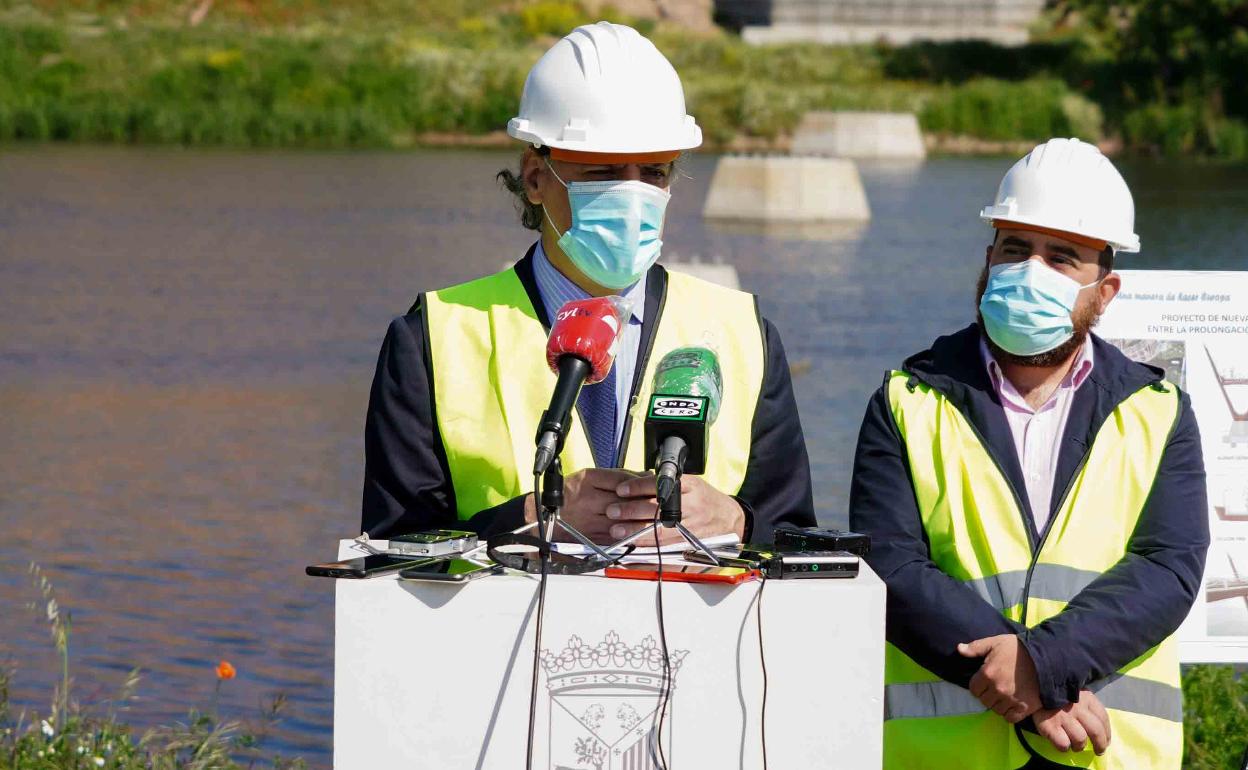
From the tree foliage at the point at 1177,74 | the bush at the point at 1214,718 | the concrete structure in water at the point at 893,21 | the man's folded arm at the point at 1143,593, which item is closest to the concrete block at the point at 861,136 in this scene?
the tree foliage at the point at 1177,74

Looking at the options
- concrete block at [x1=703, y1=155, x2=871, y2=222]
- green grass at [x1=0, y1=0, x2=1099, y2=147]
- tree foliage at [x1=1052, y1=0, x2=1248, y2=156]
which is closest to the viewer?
concrete block at [x1=703, y1=155, x2=871, y2=222]

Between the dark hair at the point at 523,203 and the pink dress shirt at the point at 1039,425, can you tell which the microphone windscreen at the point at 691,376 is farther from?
the pink dress shirt at the point at 1039,425

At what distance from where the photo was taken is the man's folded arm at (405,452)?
3312 mm

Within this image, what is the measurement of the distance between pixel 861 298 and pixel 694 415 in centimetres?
2114

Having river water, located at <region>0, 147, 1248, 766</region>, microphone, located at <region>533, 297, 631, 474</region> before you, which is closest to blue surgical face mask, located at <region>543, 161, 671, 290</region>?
microphone, located at <region>533, 297, 631, 474</region>

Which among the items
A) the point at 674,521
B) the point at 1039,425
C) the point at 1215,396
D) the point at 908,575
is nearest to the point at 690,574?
the point at 674,521

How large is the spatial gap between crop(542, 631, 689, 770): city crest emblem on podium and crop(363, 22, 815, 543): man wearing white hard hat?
1.89 ft

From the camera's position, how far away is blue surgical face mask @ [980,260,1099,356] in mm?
3762

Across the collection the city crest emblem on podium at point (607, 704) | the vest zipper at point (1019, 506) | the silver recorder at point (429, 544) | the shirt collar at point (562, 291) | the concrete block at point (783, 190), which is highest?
the concrete block at point (783, 190)

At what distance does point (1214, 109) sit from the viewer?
60250 millimetres

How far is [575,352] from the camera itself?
2729 millimetres

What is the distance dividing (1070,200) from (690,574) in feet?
4.96

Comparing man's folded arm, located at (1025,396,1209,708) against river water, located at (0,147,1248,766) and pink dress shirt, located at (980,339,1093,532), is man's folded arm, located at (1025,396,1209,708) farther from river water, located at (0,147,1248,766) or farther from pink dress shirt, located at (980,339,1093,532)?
river water, located at (0,147,1248,766)

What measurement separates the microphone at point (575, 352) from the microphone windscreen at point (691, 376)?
0.35 ft
